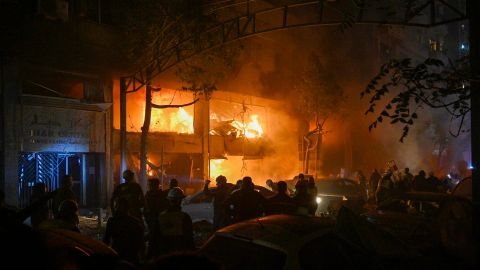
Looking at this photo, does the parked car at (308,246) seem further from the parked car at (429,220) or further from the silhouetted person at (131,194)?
the silhouetted person at (131,194)

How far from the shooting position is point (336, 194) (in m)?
18.0

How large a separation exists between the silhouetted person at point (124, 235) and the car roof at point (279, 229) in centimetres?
125

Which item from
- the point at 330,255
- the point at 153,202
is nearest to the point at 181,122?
the point at 153,202

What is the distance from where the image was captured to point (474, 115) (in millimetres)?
5527

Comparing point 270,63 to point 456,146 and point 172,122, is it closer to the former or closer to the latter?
point 172,122

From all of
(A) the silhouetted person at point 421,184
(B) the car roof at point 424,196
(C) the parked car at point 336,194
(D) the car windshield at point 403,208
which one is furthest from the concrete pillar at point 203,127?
(B) the car roof at point 424,196

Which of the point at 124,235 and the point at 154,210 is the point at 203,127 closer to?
the point at 154,210

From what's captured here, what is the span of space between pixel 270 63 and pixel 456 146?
26825 mm

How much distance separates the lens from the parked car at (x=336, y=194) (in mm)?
16536

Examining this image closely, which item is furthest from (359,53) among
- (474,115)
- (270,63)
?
(474,115)

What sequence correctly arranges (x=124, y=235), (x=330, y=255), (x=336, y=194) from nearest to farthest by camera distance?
1. (x=330, y=255)
2. (x=124, y=235)
3. (x=336, y=194)

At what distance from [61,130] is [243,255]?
39.4ft

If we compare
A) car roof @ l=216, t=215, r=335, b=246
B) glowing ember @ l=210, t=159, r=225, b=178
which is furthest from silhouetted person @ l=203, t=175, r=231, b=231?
glowing ember @ l=210, t=159, r=225, b=178

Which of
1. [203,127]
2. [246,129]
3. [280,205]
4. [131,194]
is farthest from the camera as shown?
[246,129]
